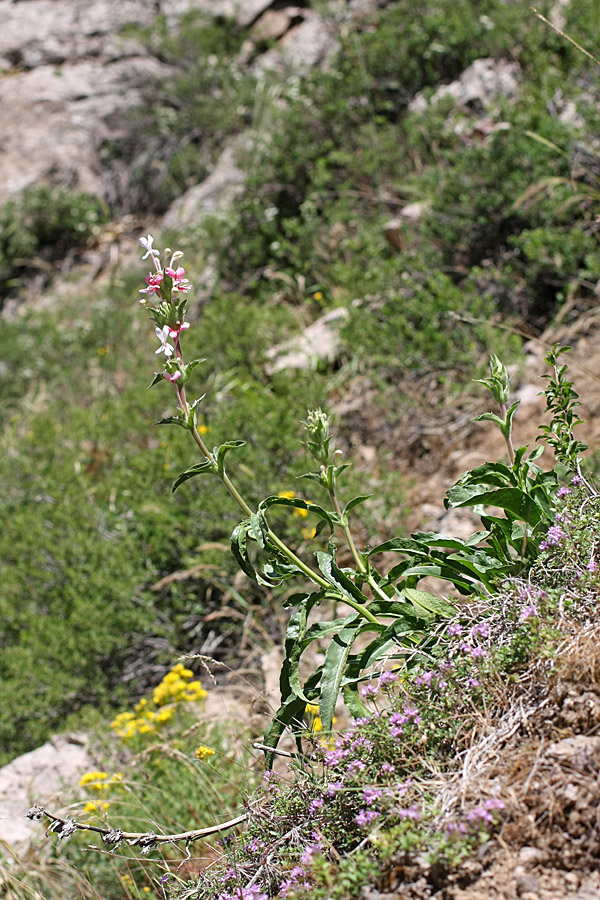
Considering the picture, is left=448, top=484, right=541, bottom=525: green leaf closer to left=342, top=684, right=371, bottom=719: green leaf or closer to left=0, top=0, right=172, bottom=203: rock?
left=342, top=684, right=371, bottom=719: green leaf

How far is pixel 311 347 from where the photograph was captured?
5.68m

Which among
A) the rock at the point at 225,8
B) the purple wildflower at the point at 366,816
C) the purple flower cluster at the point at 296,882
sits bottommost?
the purple flower cluster at the point at 296,882

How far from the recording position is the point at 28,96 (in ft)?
40.4

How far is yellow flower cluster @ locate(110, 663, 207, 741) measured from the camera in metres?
3.27

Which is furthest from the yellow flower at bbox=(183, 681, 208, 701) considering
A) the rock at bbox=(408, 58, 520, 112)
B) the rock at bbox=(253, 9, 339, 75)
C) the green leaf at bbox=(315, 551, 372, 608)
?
the rock at bbox=(253, 9, 339, 75)

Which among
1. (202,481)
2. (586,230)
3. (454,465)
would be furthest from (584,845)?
(586,230)

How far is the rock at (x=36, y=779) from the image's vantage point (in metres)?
3.19

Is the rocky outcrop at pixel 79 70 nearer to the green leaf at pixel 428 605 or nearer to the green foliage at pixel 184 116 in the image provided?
the green foliage at pixel 184 116

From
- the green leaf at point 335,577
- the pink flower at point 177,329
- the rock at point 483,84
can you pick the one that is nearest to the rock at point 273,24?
the rock at point 483,84

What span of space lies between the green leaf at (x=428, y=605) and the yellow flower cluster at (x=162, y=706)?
1.66 meters

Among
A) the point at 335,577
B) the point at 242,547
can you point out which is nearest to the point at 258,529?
the point at 242,547

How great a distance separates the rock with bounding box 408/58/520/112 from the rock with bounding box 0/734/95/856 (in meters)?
6.14

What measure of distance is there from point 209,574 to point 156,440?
2.12 meters

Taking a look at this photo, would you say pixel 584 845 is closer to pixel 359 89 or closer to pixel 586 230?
pixel 586 230
